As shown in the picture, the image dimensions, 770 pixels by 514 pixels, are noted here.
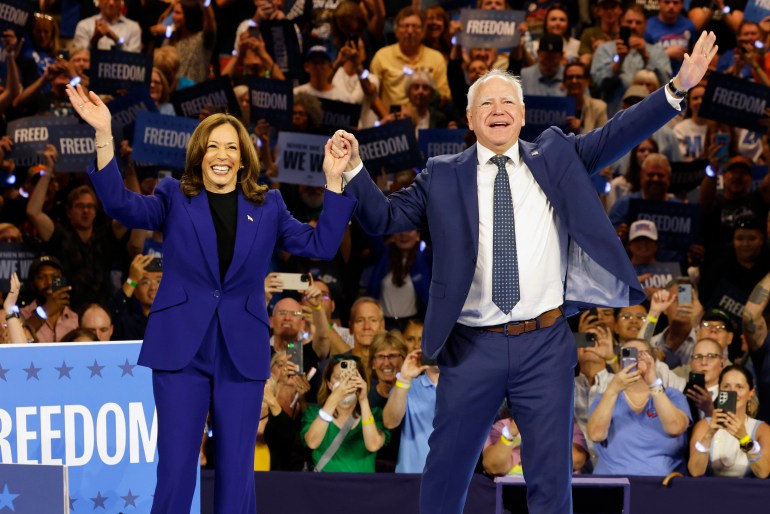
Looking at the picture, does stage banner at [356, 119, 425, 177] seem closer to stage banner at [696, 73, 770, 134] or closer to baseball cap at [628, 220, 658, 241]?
baseball cap at [628, 220, 658, 241]

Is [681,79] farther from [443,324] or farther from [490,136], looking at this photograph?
[443,324]

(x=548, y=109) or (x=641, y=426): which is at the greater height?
(x=548, y=109)

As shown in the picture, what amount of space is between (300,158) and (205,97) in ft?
2.55

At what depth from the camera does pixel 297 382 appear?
6051mm

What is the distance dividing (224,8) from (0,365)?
5849 mm

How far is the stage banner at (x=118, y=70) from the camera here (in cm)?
801

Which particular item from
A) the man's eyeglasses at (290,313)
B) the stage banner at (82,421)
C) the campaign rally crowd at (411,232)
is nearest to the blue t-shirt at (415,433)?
the campaign rally crowd at (411,232)

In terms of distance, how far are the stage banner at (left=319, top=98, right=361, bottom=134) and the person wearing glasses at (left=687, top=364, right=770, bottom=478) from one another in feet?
11.1

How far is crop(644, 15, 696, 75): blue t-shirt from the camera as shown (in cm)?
934

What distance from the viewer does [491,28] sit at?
858 cm

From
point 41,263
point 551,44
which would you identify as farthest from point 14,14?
point 551,44

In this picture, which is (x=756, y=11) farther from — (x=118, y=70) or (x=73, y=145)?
(x=73, y=145)

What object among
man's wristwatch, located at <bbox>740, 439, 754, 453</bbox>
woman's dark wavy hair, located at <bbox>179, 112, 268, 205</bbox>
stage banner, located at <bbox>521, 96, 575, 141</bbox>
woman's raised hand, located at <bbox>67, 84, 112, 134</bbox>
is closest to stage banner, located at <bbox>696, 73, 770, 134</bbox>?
stage banner, located at <bbox>521, 96, 575, 141</bbox>

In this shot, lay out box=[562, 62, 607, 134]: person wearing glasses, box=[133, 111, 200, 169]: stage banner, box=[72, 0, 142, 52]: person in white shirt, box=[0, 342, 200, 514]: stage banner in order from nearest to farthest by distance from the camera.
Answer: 1. box=[0, 342, 200, 514]: stage banner
2. box=[133, 111, 200, 169]: stage banner
3. box=[562, 62, 607, 134]: person wearing glasses
4. box=[72, 0, 142, 52]: person in white shirt
